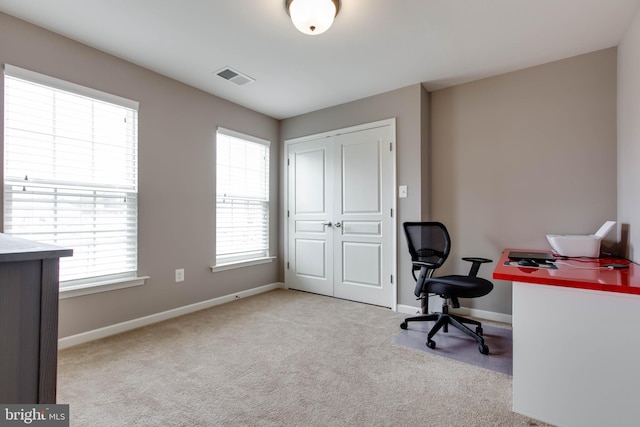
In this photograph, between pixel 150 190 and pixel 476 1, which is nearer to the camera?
pixel 476 1

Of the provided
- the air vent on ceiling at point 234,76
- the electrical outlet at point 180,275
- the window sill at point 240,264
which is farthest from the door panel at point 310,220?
the electrical outlet at point 180,275

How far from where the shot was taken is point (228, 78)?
296cm

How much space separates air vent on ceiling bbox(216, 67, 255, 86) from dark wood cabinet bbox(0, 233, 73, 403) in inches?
97.3

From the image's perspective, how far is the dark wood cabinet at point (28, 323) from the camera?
2.37ft

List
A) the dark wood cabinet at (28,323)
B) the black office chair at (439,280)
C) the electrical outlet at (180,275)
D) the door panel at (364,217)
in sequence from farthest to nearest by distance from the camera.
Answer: the door panel at (364,217) → the electrical outlet at (180,275) → the black office chair at (439,280) → the dark wood cabinet at (28,323)

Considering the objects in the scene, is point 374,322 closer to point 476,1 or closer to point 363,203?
point 363,203

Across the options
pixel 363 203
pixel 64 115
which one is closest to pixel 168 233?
pixel 64 115

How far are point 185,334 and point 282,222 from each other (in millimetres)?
1993

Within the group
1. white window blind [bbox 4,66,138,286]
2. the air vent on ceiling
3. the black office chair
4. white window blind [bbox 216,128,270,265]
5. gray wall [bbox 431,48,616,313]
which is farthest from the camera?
white window blind [bbox 216,128,270,265]

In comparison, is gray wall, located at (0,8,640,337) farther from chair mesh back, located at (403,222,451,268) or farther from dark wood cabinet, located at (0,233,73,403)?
dark wood cabinet, located at (0,233,73,403)

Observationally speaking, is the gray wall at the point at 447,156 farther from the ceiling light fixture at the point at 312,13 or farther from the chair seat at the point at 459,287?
the ceiling light fixture at the point at 312,13

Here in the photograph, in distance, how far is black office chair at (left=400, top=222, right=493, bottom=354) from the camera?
2.19m

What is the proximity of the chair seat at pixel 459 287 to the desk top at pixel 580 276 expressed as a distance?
363 millimetres
